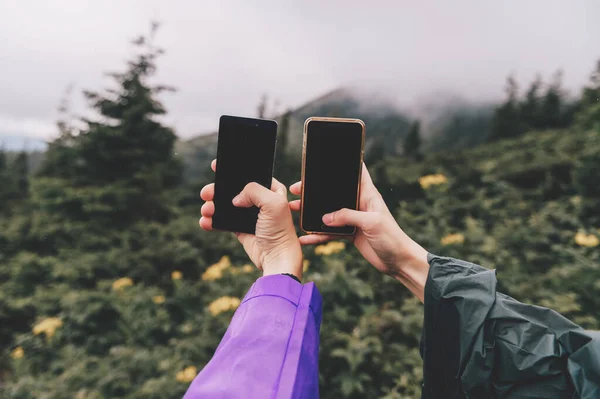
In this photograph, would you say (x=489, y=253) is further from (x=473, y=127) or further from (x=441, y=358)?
(x=473, y=127)

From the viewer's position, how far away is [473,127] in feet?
245

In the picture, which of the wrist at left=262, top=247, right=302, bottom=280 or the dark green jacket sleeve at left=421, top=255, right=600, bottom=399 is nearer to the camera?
the dark green jacket sleeve at left=421, top=255, right=600, bottom=399

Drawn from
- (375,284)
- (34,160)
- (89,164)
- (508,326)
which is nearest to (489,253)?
(375,284)

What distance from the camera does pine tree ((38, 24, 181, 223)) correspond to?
26.1 ft

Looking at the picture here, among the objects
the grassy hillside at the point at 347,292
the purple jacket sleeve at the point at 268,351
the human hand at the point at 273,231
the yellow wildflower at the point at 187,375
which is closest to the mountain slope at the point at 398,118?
the grassy hillside at the point at 347,292

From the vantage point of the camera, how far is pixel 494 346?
97cm

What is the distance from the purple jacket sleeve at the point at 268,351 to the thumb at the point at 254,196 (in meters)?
0.41

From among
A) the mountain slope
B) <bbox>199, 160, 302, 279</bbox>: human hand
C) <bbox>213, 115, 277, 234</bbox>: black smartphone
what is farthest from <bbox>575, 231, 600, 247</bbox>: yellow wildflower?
the mountain slope

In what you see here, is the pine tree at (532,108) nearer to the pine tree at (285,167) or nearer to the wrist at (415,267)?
the pine tree at (285,167)

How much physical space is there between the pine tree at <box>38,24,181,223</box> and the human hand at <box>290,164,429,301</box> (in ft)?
25.1

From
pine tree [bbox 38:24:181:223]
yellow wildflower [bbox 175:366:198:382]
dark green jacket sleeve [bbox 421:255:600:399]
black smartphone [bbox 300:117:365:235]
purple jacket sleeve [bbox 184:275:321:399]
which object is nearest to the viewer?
purple jacket sleeve [bbox 184:275:321:399]

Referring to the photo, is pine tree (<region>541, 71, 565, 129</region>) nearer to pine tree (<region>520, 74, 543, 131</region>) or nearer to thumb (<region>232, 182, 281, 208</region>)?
pine tree (<region>520, 74, 543, 131</region>)

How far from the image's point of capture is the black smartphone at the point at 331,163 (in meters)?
1.41

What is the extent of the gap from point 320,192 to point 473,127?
84.4m
